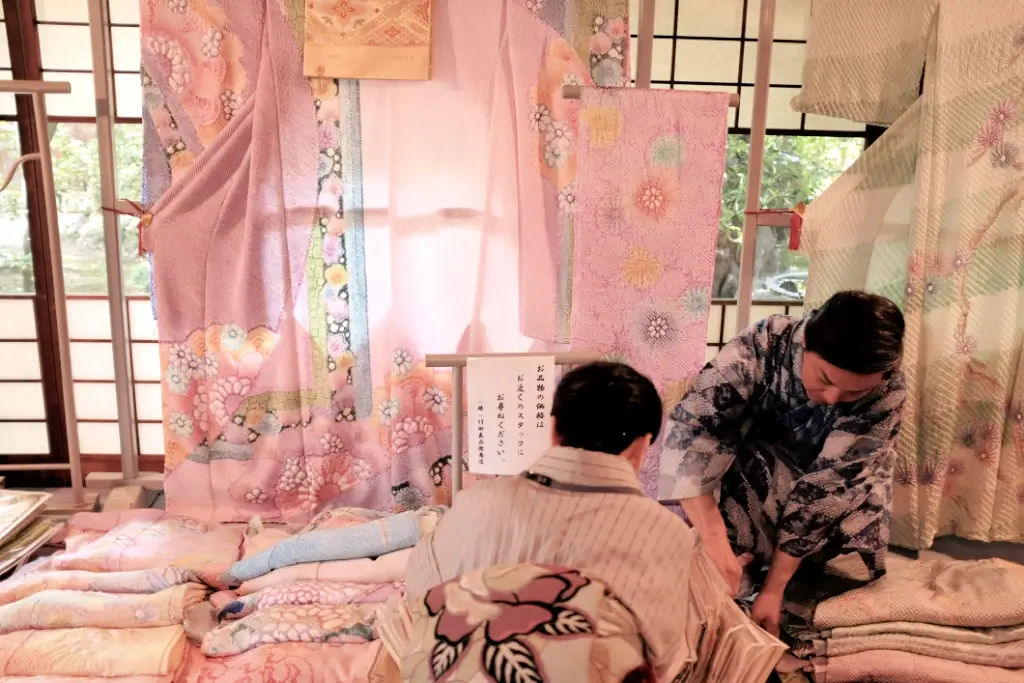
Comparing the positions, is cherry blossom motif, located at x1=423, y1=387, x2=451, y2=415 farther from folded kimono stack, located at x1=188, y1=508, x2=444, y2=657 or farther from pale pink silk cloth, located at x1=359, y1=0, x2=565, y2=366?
folded kimono stack, located at x1=188, y1=508, x2=444, y2=657

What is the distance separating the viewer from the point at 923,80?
2652mm

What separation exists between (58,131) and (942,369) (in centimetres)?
355

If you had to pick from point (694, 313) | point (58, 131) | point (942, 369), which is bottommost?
point (942, 369)

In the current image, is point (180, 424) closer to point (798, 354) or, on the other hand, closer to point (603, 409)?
point (603, 409)

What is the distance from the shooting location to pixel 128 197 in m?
3.44

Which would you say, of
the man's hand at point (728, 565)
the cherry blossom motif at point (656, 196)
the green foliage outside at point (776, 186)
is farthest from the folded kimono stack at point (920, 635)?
the green foliage outside at point (776, 186)

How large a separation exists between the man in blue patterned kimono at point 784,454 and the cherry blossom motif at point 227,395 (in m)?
1.51

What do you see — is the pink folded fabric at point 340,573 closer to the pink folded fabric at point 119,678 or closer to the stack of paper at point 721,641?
the pink folded fabric at point 119,678

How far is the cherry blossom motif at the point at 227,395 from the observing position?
2.87 meters

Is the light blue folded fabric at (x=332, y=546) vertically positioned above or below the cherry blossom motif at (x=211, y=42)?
below

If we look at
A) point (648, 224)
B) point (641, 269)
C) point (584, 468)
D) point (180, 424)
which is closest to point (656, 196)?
point (648, 224)

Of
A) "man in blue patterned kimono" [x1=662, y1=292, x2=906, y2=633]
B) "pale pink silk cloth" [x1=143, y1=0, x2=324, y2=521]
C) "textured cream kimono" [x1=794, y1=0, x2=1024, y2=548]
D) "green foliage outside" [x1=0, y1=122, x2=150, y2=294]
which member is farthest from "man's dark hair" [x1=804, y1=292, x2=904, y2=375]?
"green foliage outside" [x1=0, y1=122, x2=150, y2=294]

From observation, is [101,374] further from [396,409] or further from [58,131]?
[396,409]

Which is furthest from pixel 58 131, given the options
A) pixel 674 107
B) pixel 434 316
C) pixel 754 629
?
pixel 754 629
